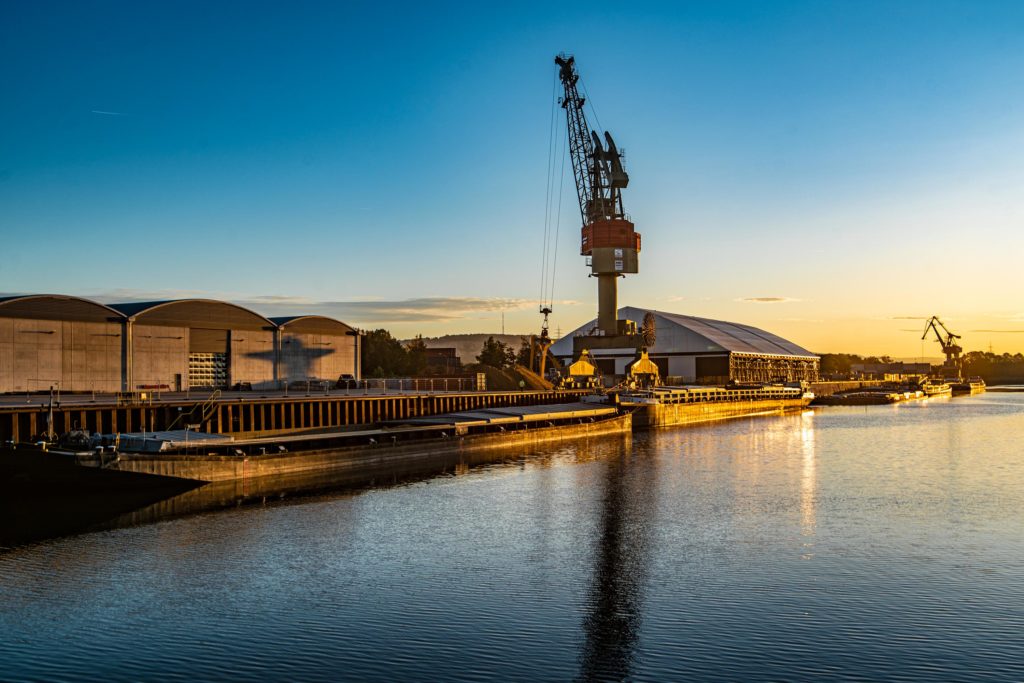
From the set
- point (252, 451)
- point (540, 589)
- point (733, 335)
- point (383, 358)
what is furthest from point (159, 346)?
point (733, 335)

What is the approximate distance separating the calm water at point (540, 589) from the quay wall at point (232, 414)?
53.6 feet

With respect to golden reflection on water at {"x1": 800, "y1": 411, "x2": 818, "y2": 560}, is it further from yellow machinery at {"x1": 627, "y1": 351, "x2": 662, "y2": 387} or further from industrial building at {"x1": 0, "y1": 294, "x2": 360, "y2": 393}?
yellow machinery at {"x1": 627, "y1": 351, "x2": 662, "y2": 387}

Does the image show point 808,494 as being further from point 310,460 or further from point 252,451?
point 252,451

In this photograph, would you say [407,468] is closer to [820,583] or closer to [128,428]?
[128,428]

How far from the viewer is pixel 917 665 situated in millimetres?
16828

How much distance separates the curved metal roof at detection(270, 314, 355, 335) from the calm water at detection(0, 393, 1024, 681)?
41.1 m

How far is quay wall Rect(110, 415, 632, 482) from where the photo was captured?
37688 millimetres

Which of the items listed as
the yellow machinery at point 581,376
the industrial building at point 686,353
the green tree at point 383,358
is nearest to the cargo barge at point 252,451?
the yellow machinery at point 581,376

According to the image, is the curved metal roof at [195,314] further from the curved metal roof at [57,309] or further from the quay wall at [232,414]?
the quay wall at [232,414]

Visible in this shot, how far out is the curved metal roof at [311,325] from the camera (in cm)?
7738

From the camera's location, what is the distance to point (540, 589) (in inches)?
895

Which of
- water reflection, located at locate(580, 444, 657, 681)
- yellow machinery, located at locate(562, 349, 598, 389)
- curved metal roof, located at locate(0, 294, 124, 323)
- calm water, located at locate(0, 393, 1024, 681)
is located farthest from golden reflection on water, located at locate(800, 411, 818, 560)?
curved metal roof, located at locate(0, 294, 124, 323)

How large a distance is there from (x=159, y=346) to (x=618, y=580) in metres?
52.6

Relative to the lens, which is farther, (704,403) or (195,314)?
(704,403)
